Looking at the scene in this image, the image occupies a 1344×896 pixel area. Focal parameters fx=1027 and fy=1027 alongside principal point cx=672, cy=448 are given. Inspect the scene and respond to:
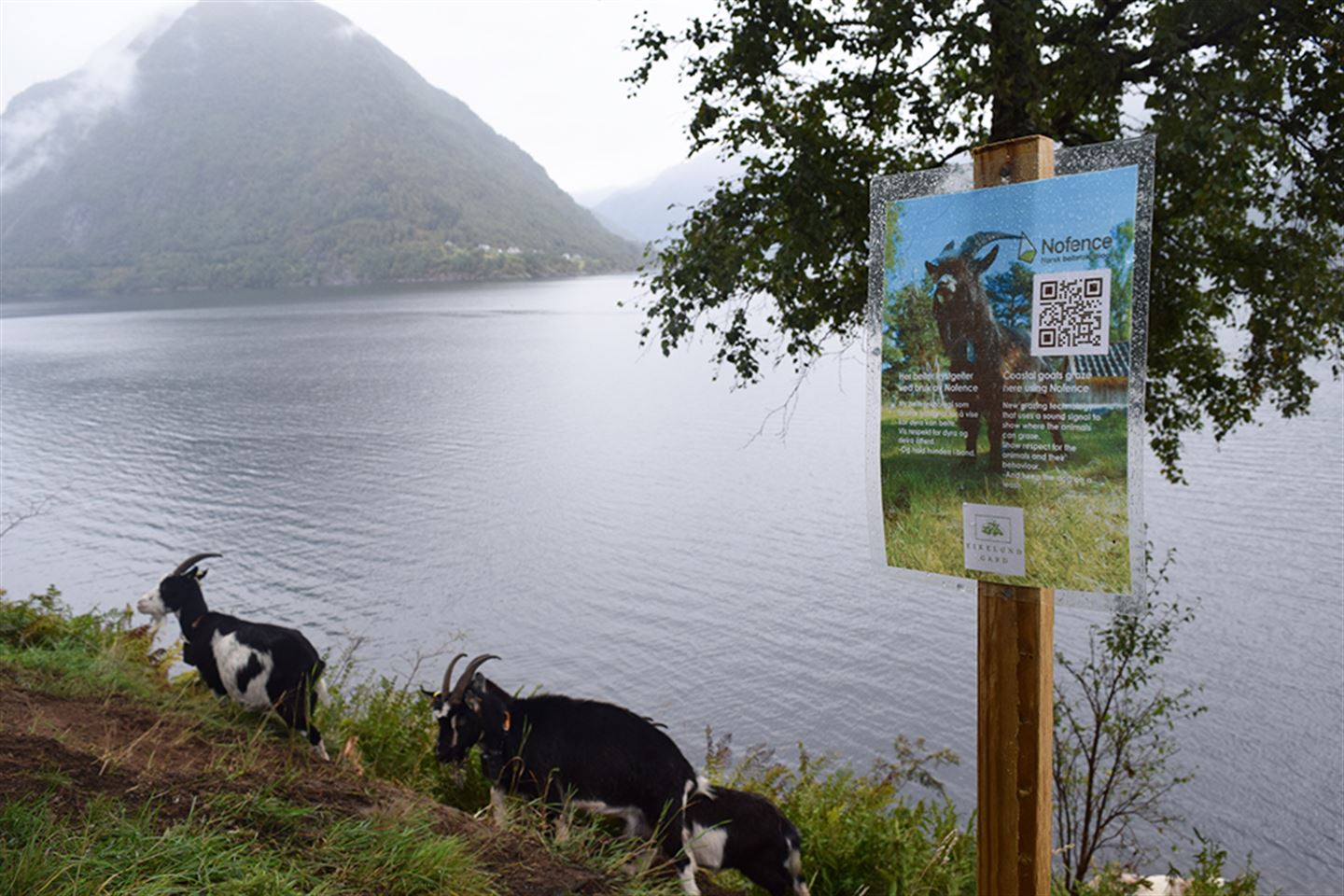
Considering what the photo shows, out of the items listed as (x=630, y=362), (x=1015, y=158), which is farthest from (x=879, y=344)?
(x=630, y=362)

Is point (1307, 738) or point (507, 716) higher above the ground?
point (507, 716)

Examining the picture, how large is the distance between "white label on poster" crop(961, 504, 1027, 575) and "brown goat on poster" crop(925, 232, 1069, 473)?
160 mm

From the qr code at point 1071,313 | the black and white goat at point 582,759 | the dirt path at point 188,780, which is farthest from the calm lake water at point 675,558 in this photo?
the black and white goat at point 582,759

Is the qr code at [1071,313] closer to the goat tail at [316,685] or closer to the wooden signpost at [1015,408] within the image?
the wooden signpost at [1015,408]

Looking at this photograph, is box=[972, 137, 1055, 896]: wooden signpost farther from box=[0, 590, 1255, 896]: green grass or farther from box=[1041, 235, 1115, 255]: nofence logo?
box=[0, 590, 1255, 896]: green grass

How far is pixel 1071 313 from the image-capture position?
3.27m

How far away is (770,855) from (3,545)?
2433 centimetres

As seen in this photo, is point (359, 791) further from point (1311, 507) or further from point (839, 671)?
point (1311, 507)

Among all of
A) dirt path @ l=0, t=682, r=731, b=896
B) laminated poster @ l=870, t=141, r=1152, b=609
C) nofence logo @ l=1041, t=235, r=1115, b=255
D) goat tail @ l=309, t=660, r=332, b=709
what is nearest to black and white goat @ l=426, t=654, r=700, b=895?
dirt path @ l=0, t=682, r=731, b=896

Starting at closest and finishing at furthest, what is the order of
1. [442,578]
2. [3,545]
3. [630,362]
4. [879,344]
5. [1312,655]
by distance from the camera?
[879,344]
[1312,655]
[442,578]
[3,545]
[630,362]

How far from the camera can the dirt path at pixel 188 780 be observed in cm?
463

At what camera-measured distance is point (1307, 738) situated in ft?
43.8

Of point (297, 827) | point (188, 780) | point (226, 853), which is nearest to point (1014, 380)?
point (226, 853)

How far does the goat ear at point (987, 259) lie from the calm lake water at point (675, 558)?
1.14 meters
